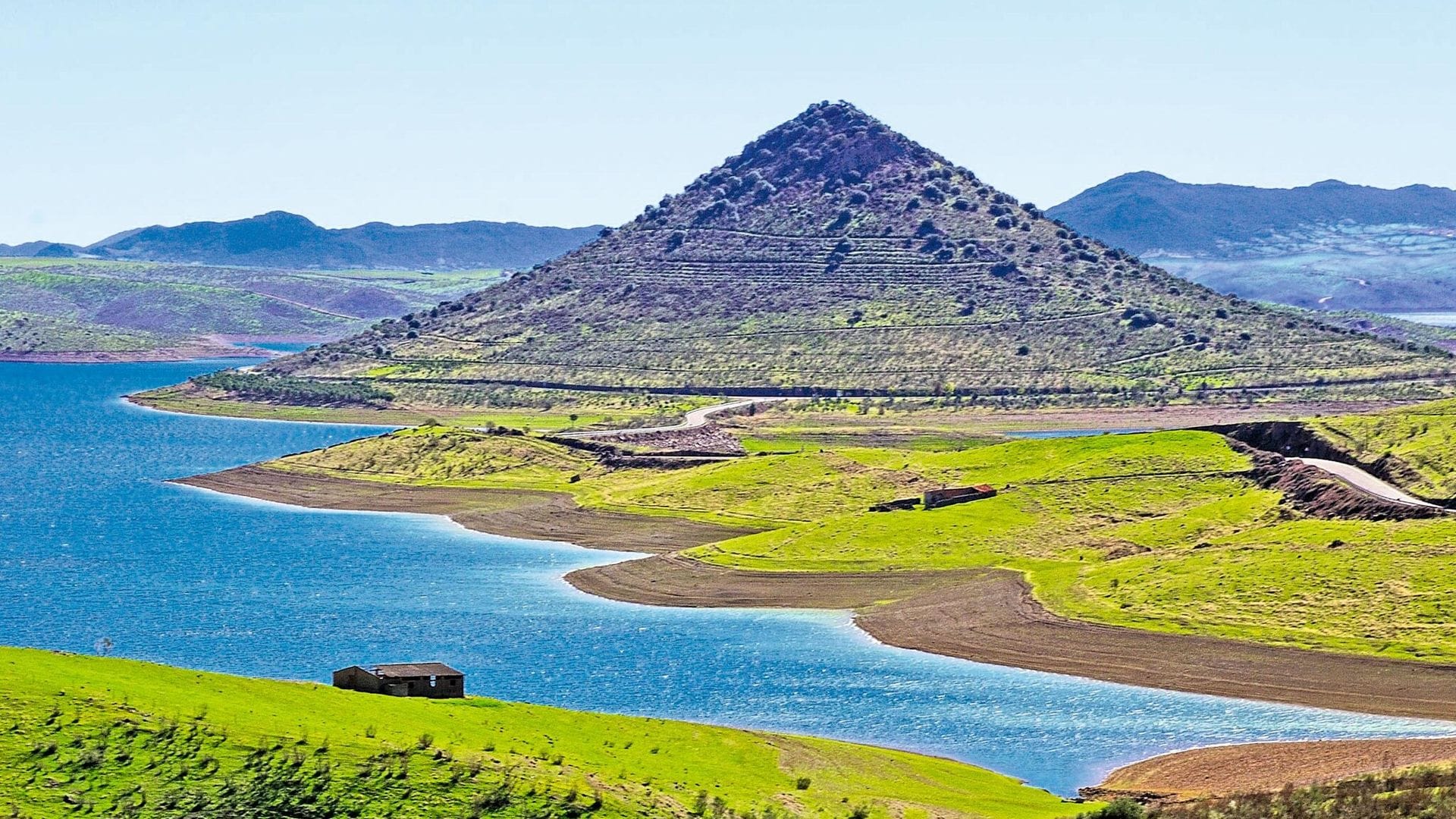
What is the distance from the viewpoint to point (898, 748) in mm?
84250

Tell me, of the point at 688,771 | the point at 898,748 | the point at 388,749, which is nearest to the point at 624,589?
the point at 898,748

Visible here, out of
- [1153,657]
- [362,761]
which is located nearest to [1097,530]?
[1153,657]

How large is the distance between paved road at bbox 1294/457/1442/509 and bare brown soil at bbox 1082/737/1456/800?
132 ft

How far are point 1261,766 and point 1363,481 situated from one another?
56.3 metres

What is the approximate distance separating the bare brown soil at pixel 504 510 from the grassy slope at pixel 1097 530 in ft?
10.3

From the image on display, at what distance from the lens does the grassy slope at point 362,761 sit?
184 ft

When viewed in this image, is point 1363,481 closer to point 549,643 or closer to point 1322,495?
point 1322,495

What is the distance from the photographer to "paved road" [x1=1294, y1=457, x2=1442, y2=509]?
124m

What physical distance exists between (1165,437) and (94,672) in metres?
105

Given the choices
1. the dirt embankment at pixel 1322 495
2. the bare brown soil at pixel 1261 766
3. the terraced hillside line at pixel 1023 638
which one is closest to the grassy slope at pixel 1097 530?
the dirt embankment at pixel 1322 495

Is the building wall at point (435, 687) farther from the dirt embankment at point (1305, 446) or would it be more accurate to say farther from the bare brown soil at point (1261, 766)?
the dirt embankment at point (1305, 446)

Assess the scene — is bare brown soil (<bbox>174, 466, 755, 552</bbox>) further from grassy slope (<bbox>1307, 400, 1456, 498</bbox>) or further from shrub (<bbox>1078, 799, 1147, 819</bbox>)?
shrub (<bbox>1078, 799, 1147, 819</bbox>)

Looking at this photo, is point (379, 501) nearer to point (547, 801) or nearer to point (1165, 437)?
point (1165, 437)

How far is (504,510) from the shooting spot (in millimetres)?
173625
